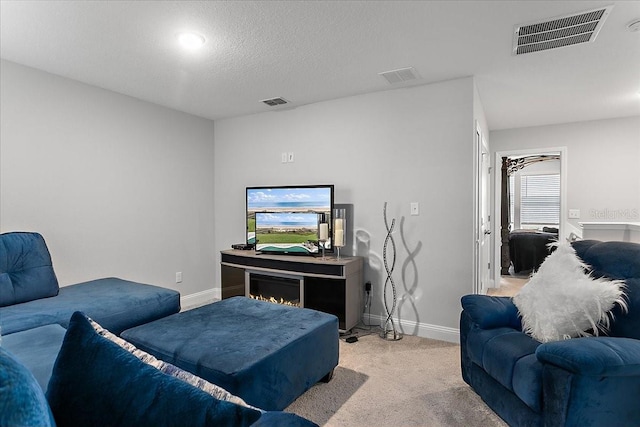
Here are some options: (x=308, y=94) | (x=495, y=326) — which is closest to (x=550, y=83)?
(x=308, y=94)

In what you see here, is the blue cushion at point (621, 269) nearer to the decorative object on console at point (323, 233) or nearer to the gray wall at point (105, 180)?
the decorative object on console at point (323, 233)

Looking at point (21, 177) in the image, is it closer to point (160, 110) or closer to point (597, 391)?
point (160, 110)

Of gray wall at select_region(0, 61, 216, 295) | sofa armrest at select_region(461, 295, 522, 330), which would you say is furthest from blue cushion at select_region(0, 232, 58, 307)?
sofa armrest at select_region(461, 295, 522, 330)

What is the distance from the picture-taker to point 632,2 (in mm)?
2133

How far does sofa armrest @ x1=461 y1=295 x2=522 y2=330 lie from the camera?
218 cm

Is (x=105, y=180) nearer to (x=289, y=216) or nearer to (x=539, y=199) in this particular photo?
(x=289, y=216)

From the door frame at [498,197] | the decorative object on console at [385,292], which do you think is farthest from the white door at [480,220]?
the decorative object on console at [385,292]

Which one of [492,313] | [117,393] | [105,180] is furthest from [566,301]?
[105,180]

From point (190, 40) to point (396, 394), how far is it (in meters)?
2.81

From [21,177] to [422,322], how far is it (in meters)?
3.79

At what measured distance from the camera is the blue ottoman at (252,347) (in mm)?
1775

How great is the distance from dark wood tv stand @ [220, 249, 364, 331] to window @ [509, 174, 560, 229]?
772 cm

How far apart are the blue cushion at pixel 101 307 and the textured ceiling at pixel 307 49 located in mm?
1888

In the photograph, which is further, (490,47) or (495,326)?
(490,47)
